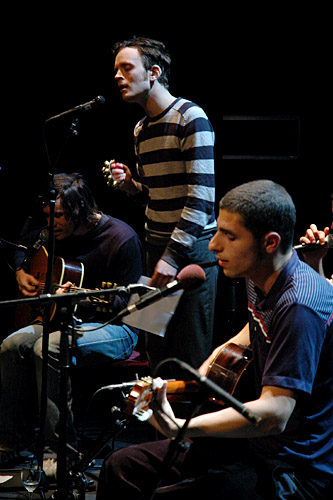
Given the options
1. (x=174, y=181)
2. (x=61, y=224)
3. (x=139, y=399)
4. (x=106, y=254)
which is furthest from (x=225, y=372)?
(x=61, y=224)

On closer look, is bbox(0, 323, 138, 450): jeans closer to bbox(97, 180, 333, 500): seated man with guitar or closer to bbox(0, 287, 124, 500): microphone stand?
bbox(0, 287, 124, 500): microphone stand

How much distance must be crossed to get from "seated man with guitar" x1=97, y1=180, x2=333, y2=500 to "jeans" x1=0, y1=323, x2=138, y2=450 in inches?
61.9

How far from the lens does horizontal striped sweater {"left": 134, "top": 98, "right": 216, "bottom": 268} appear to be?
10.6ft

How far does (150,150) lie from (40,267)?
121 centimetres

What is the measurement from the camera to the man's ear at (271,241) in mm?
1948

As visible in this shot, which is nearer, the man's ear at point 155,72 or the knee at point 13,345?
the man's ear at point 155,72

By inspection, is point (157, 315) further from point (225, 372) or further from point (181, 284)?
point (181, 284)

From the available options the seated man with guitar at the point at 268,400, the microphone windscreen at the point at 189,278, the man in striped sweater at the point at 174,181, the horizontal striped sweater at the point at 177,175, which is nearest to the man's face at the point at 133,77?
the man in striped sweater at the point at 174,181

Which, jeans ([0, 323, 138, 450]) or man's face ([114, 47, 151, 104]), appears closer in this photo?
man's face ([114, 47, 151, 104])

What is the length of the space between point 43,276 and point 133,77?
4.70 ft

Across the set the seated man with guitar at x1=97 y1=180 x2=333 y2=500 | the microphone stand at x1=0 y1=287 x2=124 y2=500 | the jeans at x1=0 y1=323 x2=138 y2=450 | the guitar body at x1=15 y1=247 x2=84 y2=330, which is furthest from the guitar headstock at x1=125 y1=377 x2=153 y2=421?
Result: the guitar body at x1=15 y1=247 x2=84 y2=330

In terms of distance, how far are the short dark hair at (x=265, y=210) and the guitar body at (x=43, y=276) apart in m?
1.99

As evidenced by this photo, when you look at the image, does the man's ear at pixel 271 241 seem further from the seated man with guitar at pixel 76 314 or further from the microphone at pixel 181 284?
the seated man with guitar at pixel 76 314

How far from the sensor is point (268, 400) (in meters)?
1.79
